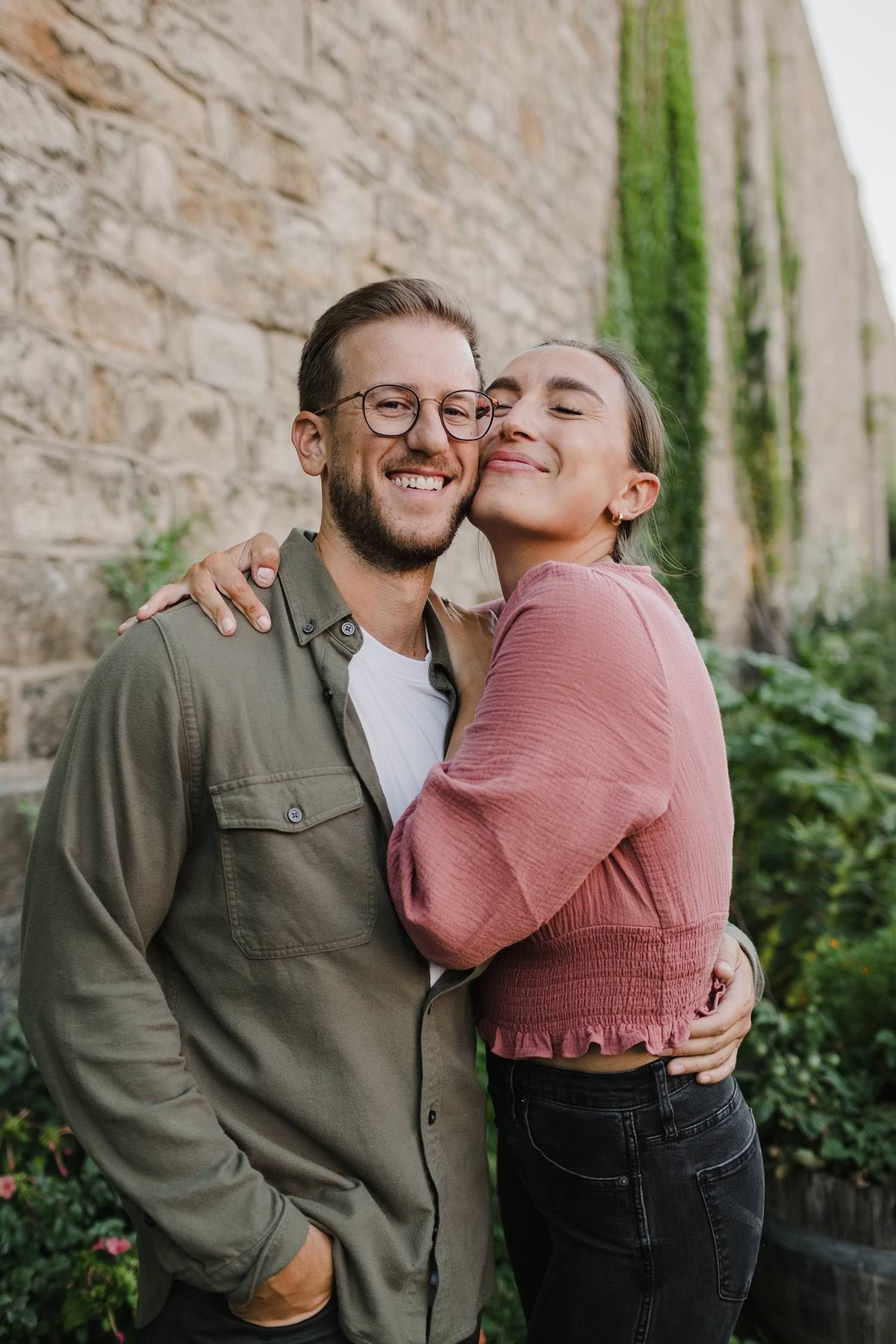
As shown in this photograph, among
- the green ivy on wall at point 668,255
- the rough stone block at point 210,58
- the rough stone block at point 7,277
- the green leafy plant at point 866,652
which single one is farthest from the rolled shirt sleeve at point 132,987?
the green ivy on wall at point 668,255

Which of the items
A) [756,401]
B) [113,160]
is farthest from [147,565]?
[756,401]

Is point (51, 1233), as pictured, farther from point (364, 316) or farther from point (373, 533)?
point (364, 316)

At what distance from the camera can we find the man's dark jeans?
1.37 metres

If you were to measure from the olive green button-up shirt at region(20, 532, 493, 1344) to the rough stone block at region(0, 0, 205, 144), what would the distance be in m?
2.03

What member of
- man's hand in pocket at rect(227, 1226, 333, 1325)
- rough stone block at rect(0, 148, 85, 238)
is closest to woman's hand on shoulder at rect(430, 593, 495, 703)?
man's hand in pocket at rect(227, 1226, 333, 1325)

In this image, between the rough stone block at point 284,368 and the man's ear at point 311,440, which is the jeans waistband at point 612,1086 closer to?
the man's ear at point 311,440

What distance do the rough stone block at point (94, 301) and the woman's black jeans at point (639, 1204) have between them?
2.30 metres

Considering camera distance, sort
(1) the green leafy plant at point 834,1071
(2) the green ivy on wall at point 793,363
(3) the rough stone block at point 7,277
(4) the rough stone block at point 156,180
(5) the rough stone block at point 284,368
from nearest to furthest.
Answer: (1) the green leafy plant at point 834,1071, (3) the rough stone block at point 7,277, (4) the rough stone block at point 156,180, (5) the rough stone block at point 284,368, (2) the green ivy on wall at point 793,363

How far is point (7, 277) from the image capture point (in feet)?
8.48

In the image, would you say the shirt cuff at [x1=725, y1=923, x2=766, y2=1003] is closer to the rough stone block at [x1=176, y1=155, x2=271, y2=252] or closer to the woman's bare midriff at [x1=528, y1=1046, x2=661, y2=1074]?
the woman's bare midriff at [x1=528, y1=1046, x2=661, y2=1074]

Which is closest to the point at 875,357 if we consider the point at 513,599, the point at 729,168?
the point at 729,168

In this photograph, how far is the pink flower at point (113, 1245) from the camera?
6.99ft

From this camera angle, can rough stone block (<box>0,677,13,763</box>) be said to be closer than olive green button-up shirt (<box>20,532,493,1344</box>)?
No

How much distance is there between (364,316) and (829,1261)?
2345 mm
